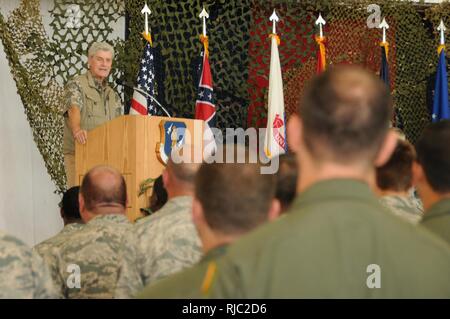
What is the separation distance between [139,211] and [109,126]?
798 mm

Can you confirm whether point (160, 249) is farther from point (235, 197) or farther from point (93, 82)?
point (93, 82)

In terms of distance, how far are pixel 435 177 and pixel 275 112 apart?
530cm

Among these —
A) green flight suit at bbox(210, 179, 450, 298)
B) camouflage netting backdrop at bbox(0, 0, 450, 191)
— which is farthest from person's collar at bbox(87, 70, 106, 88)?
green flight suit at bbox(210, 179, 450, 298)

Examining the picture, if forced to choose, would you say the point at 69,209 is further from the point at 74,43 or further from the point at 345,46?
the point at 345,46

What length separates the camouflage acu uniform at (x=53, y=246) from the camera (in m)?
Result: 3.06

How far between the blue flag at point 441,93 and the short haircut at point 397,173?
550cm

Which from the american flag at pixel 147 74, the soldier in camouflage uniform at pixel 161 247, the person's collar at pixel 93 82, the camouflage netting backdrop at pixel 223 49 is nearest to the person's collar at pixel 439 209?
the soldier in camouflage uniform at pixel 161 247

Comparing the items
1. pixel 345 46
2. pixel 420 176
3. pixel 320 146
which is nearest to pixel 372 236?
pixel 320 146

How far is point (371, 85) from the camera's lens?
5.24 ft

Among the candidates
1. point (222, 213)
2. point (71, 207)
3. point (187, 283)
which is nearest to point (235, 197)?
point (222, 213)

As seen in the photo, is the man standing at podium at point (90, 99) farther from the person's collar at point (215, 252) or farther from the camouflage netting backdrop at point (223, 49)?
the person's collar at point (215, 252)

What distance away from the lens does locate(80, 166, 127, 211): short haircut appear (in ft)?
10.5

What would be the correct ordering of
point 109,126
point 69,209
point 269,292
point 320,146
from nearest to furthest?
1. point 269,292
2. point 320,146
3. point 69,209
4. point 109,126

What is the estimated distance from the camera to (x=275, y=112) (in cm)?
789
